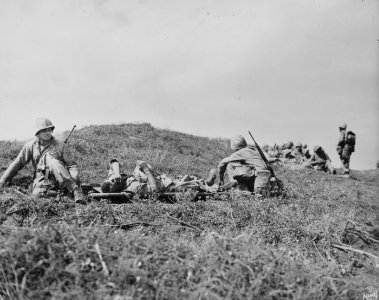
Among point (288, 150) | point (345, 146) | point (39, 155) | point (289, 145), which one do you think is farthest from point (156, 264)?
point (289, 145)

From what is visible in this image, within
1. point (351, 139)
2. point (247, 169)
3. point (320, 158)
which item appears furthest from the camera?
point (320, 158)

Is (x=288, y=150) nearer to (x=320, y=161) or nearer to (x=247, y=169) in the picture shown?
(x=320, y=161)

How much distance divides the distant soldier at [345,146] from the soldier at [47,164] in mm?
15056

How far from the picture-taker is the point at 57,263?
11.3ft

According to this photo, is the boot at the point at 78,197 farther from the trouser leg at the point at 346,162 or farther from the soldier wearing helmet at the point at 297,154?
the soldier wearing helmet at the point at 297,154

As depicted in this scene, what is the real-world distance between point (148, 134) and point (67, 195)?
11217 mm

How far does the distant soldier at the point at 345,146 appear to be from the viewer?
19297mm

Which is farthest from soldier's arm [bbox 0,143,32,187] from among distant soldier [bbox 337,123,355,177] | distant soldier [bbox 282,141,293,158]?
distant soldier [bbox 282,141,293,158]

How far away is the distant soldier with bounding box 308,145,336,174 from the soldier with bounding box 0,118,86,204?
1596 centimetres

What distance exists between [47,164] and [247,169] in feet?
13.3

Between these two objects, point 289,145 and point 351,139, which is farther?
point 289,145

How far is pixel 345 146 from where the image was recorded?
64.1 ft

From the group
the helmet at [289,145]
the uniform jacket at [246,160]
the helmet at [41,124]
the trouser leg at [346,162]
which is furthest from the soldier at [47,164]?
the helmet at [289,145]

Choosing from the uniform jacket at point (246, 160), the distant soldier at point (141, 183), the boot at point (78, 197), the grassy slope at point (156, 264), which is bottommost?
the grassy slope at point (156, 264)
